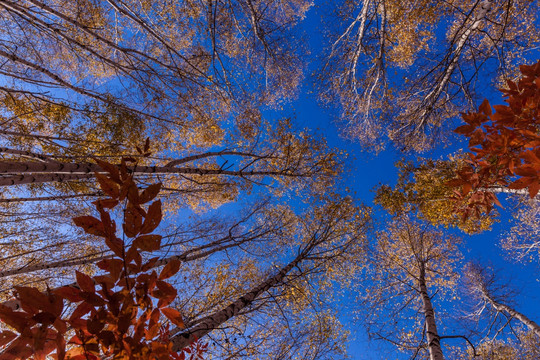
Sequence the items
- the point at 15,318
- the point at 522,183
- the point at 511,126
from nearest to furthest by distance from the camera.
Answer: the point at 15,318
the point at 522,183
the point at 511,126

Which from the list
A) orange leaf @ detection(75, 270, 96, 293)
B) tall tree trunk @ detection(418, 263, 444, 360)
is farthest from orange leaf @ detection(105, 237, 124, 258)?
tall tree trunk @ detection(418, 263, 444, 360)

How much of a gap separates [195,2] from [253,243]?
5268 millimetres

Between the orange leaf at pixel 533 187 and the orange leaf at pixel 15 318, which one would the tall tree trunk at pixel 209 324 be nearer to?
the orange leaf at pixel 15 318

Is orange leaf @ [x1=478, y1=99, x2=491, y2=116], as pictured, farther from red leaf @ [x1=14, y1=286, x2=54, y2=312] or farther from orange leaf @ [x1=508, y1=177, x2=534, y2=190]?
red leaf @ [x1=14, y1=286, x2=54, y2=312]

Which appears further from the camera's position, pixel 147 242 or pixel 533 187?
pixel 533 187

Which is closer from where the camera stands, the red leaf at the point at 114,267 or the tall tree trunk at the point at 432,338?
the red leaf at the point at 114,267

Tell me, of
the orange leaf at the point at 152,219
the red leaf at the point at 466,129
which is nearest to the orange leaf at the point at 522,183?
the red leaf at the point at 466,129

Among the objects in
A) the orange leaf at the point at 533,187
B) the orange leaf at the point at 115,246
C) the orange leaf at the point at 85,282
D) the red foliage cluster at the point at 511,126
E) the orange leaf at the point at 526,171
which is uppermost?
the red foliage cluster at the point at 511,126

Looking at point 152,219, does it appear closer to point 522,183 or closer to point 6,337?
point 6,337

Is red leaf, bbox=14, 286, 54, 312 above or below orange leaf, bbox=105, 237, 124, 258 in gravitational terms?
below

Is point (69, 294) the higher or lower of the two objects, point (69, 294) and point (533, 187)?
the lower

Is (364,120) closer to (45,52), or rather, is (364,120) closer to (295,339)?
(295,339)

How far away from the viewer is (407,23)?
16.8 feet

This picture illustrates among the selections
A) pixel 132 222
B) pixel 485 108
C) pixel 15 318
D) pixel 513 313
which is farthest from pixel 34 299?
pixel 513 313
